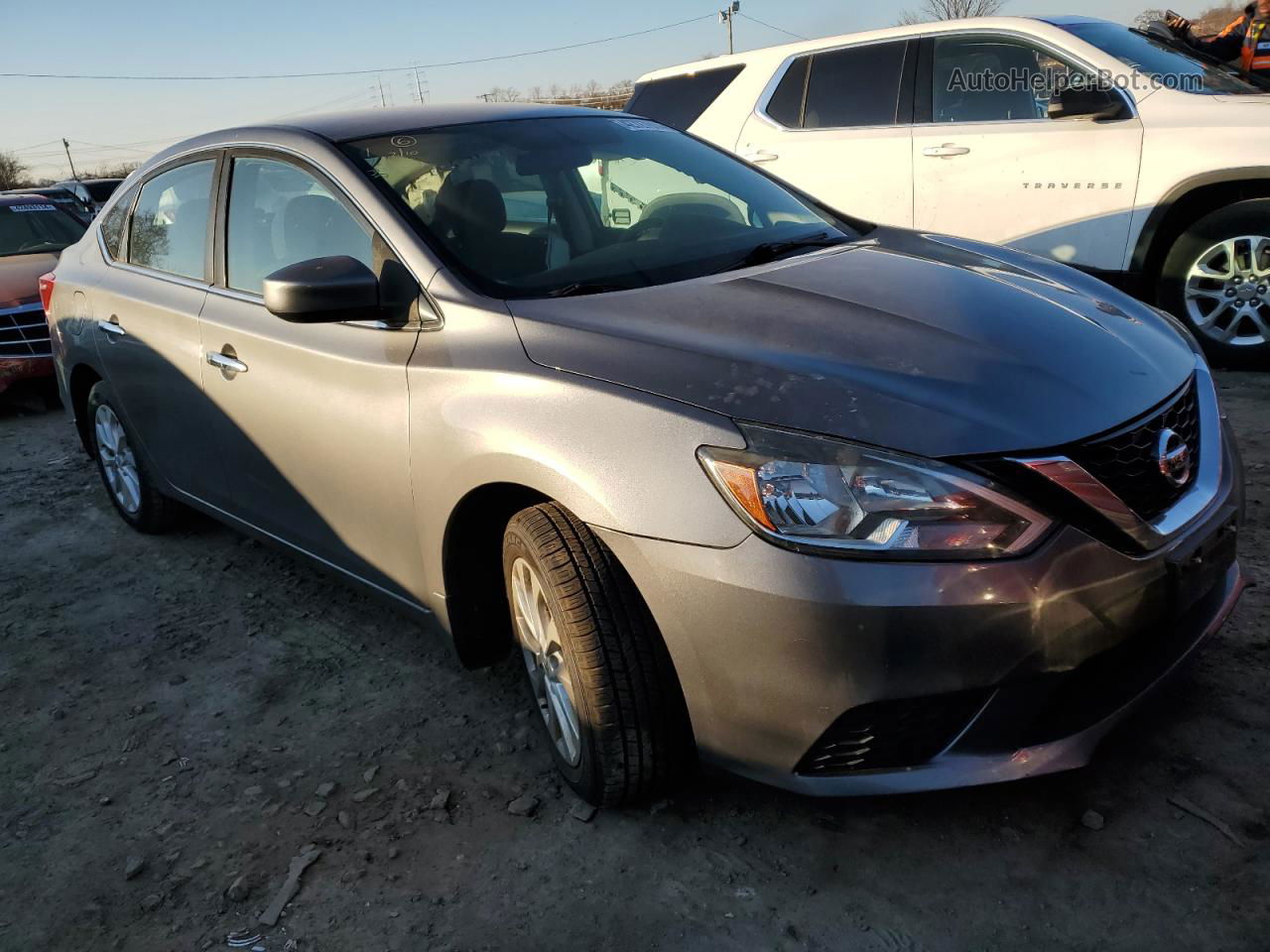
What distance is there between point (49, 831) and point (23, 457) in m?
4.40

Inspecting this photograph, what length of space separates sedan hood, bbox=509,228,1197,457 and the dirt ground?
792 millimetres

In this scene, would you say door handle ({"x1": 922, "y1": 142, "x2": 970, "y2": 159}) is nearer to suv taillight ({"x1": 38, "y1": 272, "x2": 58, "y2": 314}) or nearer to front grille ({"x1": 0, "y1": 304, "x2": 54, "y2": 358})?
suv taillight ({"x1": 38, "y1": 272, "x2": 58, "y2": 314})

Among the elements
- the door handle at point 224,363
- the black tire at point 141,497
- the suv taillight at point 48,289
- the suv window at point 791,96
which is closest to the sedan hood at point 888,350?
the door handle at point 224,363

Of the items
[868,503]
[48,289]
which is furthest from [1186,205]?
[48,289]

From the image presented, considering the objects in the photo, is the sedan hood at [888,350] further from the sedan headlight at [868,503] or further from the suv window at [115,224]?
the suv window at [115,224]

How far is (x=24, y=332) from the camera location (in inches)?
297

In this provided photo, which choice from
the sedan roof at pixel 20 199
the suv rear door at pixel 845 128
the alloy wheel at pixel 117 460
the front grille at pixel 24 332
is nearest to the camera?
the alloy wheel at pixel 117 460

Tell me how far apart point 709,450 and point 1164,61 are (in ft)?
16.0

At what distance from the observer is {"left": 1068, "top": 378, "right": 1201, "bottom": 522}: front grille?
1.96 meters

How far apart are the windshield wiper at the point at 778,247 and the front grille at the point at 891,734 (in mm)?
1267

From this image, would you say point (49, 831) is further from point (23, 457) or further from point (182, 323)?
point (23, 457)

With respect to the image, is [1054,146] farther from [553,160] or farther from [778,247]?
[553,160]

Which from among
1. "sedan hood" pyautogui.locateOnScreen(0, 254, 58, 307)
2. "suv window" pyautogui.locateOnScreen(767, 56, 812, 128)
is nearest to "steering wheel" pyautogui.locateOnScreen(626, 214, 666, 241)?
"suv window" pyautogui.locateOnScreen(767, 56, 812, 128)

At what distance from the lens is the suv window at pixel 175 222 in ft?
11.7
